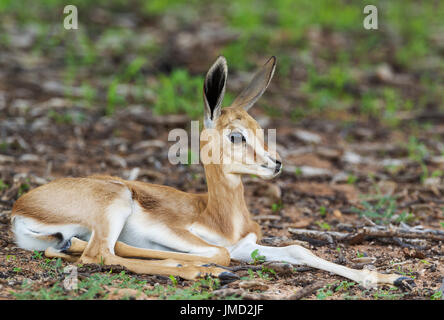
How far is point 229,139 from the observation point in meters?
4.88

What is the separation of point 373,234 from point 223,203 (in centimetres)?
141

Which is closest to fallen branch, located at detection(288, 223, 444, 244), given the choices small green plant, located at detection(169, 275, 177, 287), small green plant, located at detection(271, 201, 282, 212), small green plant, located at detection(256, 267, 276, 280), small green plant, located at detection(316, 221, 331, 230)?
small green plant, located at detection(316, 221, 331, 230)

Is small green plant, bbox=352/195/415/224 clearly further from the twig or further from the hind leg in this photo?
the hind leg

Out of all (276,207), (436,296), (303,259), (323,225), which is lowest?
(436,296)

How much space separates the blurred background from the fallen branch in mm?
370

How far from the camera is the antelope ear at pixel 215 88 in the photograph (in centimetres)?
481

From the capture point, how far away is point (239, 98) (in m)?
5.32

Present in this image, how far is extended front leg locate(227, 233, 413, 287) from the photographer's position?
14.7 ft

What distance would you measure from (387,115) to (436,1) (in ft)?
21.7

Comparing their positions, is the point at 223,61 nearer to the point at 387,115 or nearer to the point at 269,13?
the point at 387,115

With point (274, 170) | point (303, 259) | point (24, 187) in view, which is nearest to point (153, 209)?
point (274, 170)

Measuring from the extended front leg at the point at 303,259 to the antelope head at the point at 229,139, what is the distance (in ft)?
1.87

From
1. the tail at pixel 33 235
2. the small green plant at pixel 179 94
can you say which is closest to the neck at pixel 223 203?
the tail at pixel 33 235

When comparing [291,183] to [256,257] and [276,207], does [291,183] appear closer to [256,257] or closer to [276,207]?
[276,207]
